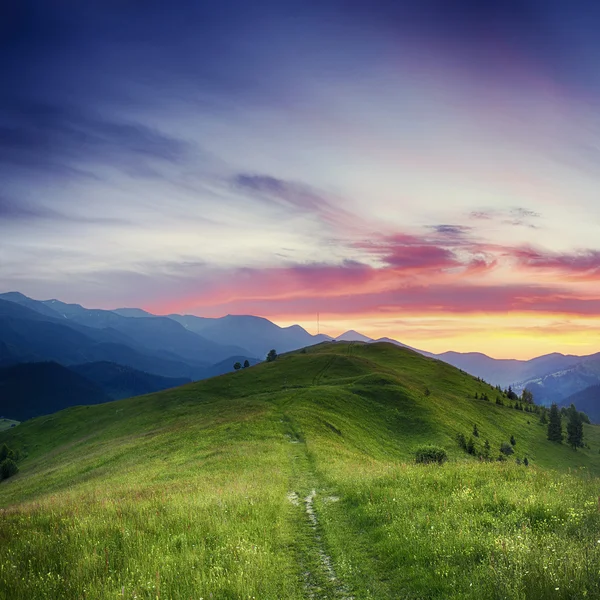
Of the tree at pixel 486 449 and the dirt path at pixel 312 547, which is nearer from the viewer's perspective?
the dirt path at pixel 312 547

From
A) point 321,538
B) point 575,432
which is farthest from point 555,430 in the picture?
point 321,538

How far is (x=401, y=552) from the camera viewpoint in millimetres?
10617

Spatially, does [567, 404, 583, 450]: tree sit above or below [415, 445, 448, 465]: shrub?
below

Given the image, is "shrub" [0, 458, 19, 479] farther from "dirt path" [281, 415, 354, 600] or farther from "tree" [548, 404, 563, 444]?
"tree" [548, 404, 563, 444]

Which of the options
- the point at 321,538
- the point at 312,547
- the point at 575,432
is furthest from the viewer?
the point at 575,432

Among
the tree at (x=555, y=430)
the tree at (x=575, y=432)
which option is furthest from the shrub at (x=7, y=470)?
the tree at (x=575, y=432)

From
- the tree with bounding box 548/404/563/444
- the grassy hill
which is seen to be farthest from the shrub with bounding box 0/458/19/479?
the tree with bounding box 548/404/563/444

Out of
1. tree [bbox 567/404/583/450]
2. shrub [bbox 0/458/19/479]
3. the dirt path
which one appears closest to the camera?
the dirt path

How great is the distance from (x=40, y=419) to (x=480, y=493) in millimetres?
172832

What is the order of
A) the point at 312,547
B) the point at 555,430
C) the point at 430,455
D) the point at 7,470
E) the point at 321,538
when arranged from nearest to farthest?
1. the point at 312,547
2. the point at 321,538
3. the point at 430,455
4. the point at 7,470
5. the point at 555,430

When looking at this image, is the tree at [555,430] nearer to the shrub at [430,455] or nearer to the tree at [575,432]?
the tree at [575,432]

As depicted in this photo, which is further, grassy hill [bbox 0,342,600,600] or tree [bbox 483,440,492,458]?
tree [bbox 483,440,492,458]

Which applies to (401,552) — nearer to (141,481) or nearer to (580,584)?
(580,584)

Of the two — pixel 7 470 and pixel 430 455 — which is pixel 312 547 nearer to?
pixel 430 455
